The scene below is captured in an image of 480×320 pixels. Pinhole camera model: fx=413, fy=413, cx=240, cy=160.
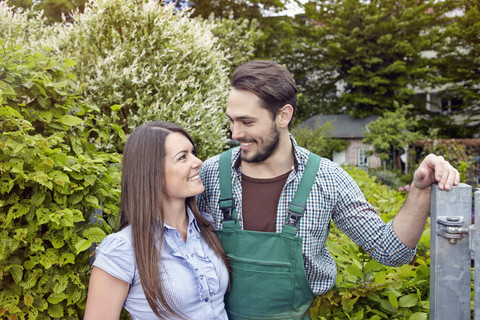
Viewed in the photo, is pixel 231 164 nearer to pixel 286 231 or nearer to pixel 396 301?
pixel 286 231

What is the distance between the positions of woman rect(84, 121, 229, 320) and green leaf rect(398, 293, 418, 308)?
86cm

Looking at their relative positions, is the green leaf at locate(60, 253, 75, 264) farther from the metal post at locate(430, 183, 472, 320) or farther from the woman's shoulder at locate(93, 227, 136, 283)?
the metal post at locate(430, 183, 472, 320)

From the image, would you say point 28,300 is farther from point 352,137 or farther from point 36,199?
point 352,137

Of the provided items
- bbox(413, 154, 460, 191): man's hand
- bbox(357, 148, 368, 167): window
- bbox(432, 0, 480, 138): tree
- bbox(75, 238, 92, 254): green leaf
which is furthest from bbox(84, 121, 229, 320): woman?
bbox(432, 0, 480, 138): tree

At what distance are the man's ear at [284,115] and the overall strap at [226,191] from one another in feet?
1.02

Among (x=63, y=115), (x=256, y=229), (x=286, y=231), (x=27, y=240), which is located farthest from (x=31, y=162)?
(x=286, y=231)

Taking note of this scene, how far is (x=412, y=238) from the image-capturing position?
73.2 inches

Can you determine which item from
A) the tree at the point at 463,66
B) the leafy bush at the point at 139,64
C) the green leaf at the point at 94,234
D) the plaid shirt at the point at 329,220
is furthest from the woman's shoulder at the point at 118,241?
the tree at the point at 463,66

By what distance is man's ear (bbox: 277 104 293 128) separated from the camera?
207cm

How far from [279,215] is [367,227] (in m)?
0.42

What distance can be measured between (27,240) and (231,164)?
3.36 feet

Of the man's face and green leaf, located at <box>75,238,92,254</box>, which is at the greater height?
the man's face

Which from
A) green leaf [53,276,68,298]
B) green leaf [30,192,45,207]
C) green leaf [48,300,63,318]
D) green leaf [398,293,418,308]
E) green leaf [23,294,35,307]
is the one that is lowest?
green leaf [48,300,63,318]

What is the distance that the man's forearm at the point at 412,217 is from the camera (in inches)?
70.2
